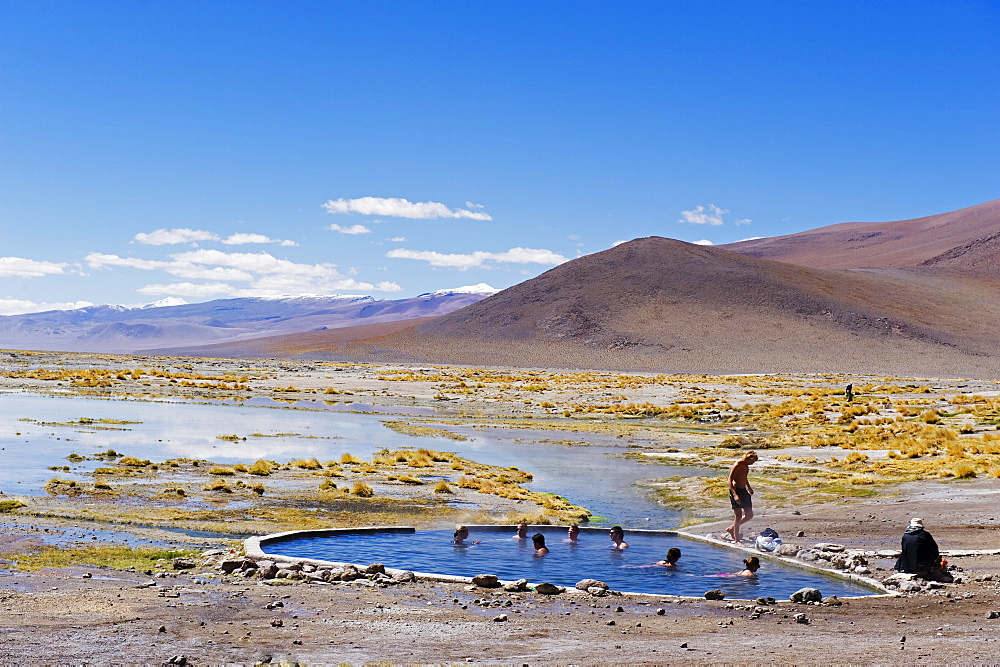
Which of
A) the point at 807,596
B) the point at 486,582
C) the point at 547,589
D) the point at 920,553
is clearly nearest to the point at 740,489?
the point at 920,553

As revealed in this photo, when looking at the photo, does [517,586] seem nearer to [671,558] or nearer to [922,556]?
[671,558]

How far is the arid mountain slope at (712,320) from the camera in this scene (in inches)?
4515

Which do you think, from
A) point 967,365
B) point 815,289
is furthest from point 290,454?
point 815,289

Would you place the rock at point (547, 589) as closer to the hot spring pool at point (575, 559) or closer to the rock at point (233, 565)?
the hot spring pool at point (575, 559)

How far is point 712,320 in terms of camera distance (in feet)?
424

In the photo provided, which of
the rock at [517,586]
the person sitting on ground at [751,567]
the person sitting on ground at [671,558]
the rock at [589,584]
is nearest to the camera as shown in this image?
the rock at [517,586]

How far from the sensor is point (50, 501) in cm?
1892

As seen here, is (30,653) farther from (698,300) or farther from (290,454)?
(698,300)

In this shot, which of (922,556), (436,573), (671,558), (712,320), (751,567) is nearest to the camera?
(922,556)

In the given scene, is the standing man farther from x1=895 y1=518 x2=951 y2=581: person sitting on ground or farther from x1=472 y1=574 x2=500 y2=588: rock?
x1=472 y1=574 x2=500 y2=588: rock

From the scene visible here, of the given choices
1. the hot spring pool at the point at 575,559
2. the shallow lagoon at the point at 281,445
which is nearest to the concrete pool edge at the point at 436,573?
the hot spring pool at the point at 575,559

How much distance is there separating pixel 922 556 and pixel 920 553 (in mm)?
47

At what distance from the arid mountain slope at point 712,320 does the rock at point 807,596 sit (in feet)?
318

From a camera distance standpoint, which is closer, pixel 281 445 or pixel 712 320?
pixel 281 445
